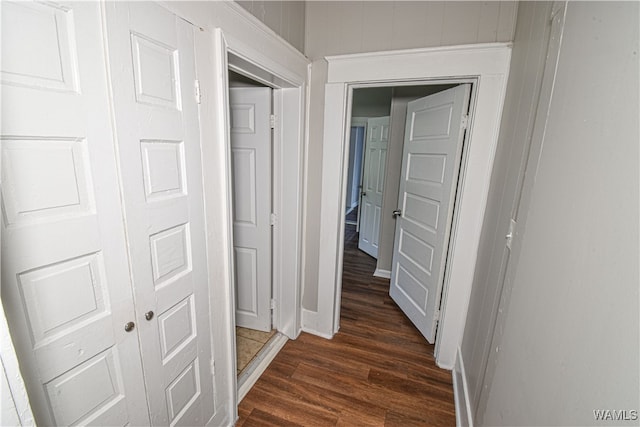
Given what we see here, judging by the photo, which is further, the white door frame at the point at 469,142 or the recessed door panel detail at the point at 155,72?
the white door frame at the point at 469,142

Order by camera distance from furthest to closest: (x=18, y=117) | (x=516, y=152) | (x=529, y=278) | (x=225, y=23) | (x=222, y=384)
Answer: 1. (x=222, y=384)
2. (x=516, y=152)
3. (x=225, y=23)
4. (x=529, y=278)
5. (x=18, y=117)

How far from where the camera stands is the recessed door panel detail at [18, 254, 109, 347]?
0.67 m

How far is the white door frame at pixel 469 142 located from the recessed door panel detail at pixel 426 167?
9.5 inches

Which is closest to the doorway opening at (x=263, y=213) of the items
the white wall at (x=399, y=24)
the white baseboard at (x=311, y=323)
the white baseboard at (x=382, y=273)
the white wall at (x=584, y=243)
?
the white baseboard at (x=311, y=323)

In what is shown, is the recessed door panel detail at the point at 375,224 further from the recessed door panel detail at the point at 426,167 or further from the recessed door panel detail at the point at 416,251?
the recessed door panel detail at the point at 426,167

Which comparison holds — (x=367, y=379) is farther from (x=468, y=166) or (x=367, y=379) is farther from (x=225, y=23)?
(x=225, y=23)

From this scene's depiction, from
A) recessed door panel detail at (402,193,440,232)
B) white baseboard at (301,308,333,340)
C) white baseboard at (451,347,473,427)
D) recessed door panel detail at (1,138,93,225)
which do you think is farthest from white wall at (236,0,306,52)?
white baseboard at (451,347,473,427)

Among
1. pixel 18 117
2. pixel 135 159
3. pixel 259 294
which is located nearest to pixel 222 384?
pixel 259 294

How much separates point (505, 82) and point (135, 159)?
76.8 inches

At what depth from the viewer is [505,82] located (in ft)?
5.26

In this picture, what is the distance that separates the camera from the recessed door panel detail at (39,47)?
1.90ft

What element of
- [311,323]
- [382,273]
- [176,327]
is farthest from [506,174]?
[382,273]

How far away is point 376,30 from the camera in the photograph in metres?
1.82

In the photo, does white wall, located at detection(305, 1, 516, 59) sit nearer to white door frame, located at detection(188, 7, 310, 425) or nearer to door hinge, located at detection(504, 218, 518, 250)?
white door frame, located at detection(188, 7, 310, 425)
